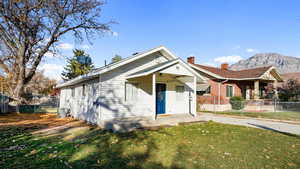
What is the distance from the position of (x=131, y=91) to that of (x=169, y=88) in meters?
3.06

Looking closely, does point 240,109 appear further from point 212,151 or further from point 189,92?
point 212,151

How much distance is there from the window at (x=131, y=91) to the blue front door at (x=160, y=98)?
1750mm

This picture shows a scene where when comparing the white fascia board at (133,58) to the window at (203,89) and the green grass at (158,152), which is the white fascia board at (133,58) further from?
the window at (203,89)

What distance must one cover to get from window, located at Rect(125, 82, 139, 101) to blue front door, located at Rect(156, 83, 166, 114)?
5.74ft

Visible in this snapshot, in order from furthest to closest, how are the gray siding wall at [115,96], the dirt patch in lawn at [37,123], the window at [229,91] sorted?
the window at [229,91] < the dirt patch in lawn at [37,123] < the gray siding wall at [115,96]

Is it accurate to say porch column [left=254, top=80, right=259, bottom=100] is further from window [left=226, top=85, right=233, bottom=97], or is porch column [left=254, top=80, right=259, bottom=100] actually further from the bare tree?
the bare tree

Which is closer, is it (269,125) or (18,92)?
(269,125)

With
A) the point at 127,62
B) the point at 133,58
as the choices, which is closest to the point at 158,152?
the point at 127,62

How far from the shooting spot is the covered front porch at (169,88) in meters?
9.12

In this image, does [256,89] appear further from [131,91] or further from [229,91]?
[131,91]

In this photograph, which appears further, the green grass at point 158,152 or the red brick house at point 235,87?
the red brick house at point 235,87

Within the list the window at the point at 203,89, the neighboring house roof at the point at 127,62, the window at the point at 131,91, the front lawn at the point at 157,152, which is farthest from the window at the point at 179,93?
the window at the point at 203,89

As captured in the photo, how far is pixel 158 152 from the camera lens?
478 centimetres

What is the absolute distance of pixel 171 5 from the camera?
13.2 metres
